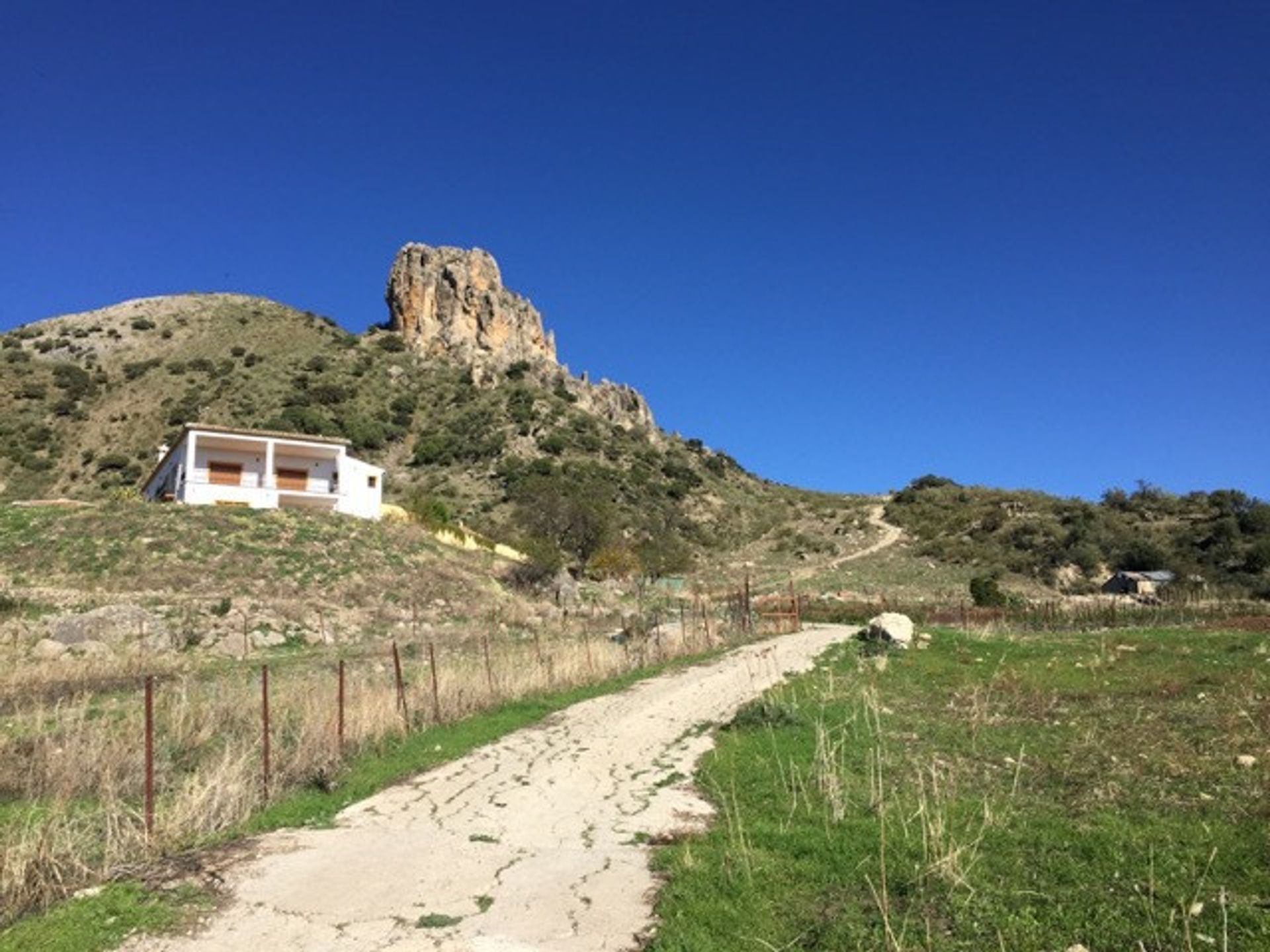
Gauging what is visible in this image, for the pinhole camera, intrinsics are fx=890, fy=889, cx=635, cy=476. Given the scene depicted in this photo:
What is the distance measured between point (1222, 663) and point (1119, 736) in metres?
9.13

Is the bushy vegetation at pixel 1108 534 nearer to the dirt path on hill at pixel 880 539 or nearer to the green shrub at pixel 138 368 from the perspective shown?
the dirt path on hill at pixel 880 539

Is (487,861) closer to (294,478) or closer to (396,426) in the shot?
(294,478)

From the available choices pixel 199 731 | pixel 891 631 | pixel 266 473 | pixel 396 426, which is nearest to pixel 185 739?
pixel 199 731

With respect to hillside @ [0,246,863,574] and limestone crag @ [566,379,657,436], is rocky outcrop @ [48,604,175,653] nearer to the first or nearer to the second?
hillside @ [0,246,863,574]

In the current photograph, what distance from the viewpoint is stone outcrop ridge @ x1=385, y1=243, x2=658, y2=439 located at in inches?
3378

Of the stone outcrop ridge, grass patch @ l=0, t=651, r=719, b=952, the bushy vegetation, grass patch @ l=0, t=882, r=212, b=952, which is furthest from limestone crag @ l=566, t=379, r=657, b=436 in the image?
grass patch @ l=0, t=882, r=212, b=952

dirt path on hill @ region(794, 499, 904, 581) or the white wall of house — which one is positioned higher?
the white wall of house

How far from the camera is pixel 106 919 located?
6180 mm

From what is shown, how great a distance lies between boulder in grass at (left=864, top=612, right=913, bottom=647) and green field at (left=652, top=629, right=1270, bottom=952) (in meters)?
8.23

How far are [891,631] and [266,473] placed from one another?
1317 inches

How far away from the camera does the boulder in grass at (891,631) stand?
23828mm

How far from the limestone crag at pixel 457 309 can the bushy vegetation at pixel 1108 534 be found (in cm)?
4242

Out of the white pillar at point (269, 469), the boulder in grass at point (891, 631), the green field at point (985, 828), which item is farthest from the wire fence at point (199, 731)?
the white pillar at point (269, 469)

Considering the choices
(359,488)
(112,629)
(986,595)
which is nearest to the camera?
(112,629)
